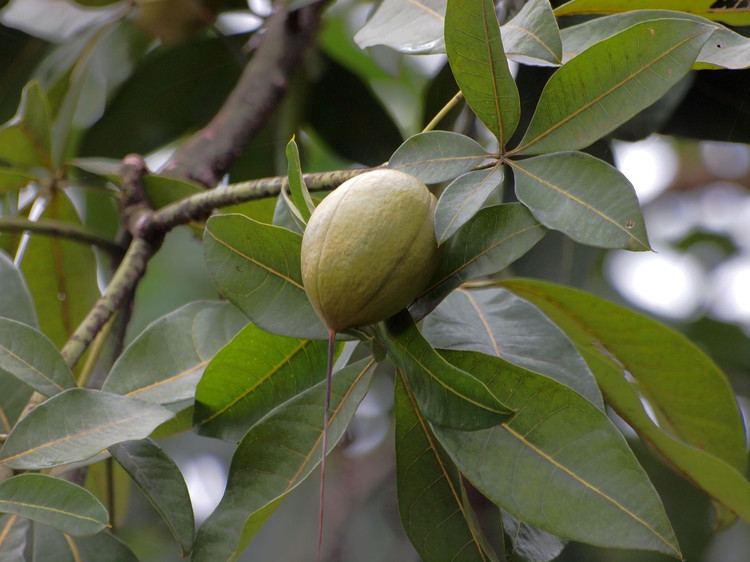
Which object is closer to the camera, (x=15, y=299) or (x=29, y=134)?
(x=15, y=299)

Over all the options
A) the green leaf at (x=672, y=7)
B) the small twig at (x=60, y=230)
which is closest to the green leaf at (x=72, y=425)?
the small twig at (x=60, y=230)

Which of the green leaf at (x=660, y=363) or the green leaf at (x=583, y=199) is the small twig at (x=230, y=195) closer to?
the green leaf at (x=583, y=199)

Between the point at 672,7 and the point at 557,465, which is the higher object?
the point at 672,7

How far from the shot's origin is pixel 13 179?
0.94m

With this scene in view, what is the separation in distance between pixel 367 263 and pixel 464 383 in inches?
3.3

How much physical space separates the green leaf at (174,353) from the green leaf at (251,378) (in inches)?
1.4

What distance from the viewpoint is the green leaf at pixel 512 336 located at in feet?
1.85

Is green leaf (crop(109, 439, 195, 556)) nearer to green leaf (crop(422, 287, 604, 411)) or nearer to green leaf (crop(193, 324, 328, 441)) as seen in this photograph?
green leaf (crop(193, 324, 328, 441))

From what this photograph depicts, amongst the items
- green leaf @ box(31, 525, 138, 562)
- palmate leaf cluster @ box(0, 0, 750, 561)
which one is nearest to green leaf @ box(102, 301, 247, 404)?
palmate leaf cluster @ box(0, 0, 750, 561)

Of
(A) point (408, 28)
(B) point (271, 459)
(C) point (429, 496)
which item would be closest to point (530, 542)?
(C) point (429, 496)

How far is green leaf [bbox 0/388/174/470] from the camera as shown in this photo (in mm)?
531

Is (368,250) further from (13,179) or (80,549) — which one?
(13,179)

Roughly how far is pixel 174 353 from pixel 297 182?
0.78 ft

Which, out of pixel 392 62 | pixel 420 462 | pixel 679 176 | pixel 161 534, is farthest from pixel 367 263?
pixel 679 176
